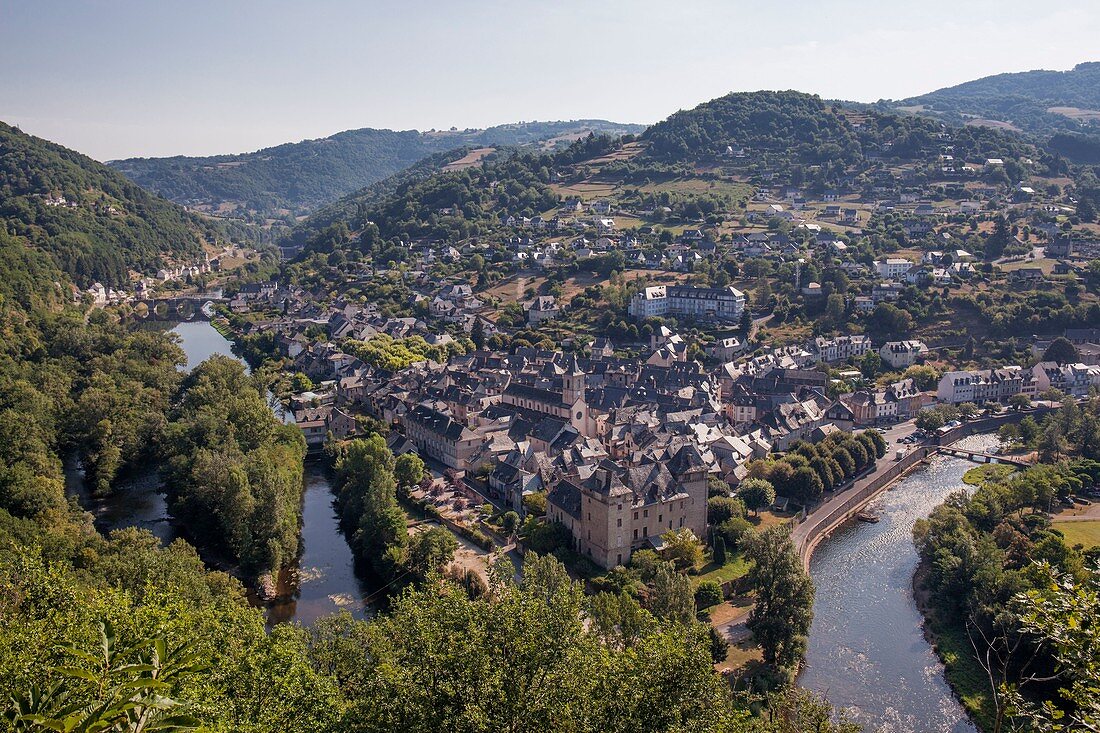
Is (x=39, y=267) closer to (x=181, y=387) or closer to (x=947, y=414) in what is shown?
(x=181, y=387)

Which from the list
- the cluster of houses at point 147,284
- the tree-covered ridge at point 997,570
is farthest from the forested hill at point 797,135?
the tree-covered ridge at point 997,570

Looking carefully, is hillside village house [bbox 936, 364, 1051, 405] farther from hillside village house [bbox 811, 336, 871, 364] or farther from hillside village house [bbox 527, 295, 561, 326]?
hillside village house [bbox 527, 295, 561, 326]

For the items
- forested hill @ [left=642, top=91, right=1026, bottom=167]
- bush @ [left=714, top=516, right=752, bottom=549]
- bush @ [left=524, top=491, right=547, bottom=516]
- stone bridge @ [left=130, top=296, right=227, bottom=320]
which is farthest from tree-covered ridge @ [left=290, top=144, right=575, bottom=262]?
bush @ [left=714, top=516, right=752, bottom=549]

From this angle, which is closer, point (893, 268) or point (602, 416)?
point (602, 416)

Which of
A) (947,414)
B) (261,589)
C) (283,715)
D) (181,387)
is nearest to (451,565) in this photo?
(261,589)

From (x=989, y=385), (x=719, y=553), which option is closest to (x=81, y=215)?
(x=719, y=553)

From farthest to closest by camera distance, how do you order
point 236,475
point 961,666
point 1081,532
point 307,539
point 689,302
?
1. point 689,302
2. point 307,539
3. point 1081,532
4. point 236,475
5. point 961,666

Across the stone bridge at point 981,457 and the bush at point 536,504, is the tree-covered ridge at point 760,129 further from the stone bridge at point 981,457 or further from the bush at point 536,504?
the bush at point 536,504

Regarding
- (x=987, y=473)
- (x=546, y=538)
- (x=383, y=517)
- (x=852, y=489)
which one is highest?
(x=383, y=517)

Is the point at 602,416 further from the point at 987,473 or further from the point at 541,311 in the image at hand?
the point at 541,311
